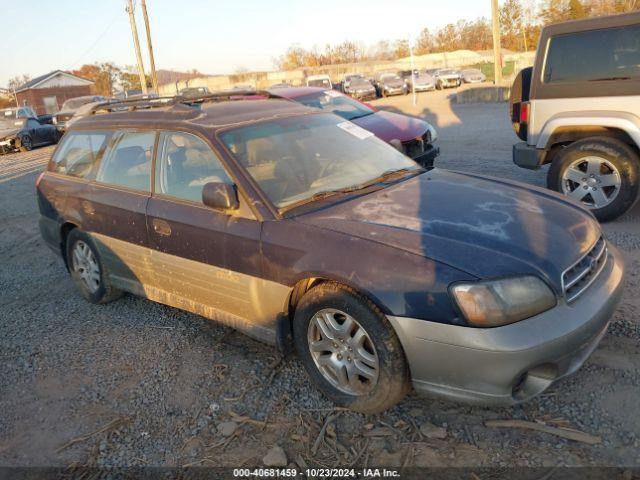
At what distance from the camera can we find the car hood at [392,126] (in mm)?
8328

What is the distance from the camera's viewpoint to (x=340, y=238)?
9.71 ft

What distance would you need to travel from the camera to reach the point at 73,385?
12.1 ft

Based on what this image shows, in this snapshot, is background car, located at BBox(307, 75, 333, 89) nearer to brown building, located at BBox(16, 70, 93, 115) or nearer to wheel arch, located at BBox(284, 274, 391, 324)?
wheel arch, located at BBox(284, 274, 391, 324)

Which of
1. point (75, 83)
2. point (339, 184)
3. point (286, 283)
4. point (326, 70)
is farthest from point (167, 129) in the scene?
point (75, 83)

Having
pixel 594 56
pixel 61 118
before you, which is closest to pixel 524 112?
pixel 594 56

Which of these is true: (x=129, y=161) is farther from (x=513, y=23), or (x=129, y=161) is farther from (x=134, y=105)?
(x=513, y=23)

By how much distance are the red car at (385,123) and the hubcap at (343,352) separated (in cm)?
482

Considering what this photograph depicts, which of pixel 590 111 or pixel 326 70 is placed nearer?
pixel 590 111

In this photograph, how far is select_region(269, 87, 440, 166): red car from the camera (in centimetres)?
829

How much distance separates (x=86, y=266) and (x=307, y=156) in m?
2.55

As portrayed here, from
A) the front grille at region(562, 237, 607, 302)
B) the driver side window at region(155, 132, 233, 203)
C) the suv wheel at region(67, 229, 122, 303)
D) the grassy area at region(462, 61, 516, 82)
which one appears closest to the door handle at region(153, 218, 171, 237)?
the driver side window at region(155, 132, 233, 203)

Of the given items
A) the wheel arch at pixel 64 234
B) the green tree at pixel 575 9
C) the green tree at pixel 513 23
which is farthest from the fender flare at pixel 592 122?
the green tree at pixel 513 23

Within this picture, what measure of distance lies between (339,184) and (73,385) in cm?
231

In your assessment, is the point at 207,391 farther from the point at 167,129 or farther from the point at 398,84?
the point at 398,84
